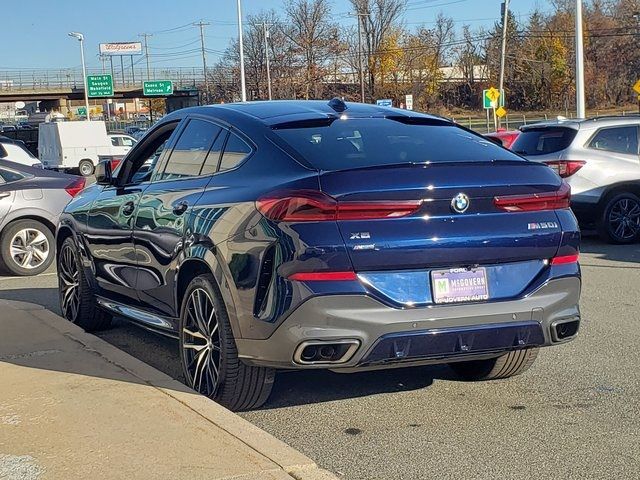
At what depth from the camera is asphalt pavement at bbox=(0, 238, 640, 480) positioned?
4219 mm

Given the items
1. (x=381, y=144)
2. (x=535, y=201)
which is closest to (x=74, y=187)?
(x=381, y=144)

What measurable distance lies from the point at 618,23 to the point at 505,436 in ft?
291

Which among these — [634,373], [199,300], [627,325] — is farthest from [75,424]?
[627,325]

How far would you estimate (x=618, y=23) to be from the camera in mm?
85750

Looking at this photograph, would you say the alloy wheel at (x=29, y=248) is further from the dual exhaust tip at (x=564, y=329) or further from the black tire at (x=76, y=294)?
the dual exhaust tip at (x=564, y=329)

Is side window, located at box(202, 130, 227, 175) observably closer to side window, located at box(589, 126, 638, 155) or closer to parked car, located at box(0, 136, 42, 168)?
side window, located at box(589, 126, 638, 155)

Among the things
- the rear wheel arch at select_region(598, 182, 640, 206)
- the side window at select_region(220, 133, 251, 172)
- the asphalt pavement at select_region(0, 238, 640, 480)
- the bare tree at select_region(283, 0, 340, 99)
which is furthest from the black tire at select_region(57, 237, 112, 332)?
the bare tree at select_region(283, 0, 340, 99)

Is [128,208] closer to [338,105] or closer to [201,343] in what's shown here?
[201,343]

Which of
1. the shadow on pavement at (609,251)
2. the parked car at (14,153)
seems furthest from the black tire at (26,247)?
the parked car at (14,153)

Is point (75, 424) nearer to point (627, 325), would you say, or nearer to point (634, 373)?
point (634, 373)

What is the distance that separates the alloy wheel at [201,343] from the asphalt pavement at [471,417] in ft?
1.13

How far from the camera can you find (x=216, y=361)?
5.05 metres

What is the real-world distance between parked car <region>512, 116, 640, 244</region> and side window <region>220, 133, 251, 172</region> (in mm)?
7604

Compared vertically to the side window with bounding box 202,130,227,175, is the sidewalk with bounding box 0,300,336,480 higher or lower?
lower
